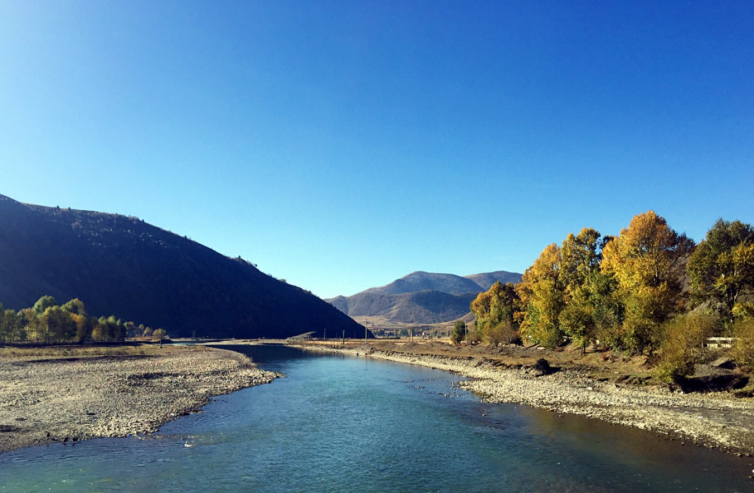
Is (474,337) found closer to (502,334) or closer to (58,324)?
(502,334)

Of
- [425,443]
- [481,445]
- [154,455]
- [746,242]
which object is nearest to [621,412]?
[481,445]

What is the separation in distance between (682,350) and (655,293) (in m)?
11.0

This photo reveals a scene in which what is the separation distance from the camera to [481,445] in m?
28.7

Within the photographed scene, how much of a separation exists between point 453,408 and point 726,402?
22709 millimetres

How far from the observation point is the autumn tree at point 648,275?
50.5 m

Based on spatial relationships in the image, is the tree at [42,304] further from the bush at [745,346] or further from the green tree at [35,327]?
the bush at [745,346]

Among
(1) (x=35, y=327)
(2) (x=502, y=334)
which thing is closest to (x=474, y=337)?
(2) (x=502, y=334)

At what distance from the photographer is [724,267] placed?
49.0m

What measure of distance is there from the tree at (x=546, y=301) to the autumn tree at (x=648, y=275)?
1399cm

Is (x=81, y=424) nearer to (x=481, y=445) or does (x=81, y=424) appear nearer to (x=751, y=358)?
(x=481, y=445)

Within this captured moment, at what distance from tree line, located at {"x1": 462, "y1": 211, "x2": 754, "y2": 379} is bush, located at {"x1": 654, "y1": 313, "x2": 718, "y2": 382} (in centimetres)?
10

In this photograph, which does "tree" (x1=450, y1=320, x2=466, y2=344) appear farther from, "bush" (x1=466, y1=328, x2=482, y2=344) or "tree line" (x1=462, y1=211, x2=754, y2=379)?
"tree line" (x1=462, y1=211, x2=754, y2=379)

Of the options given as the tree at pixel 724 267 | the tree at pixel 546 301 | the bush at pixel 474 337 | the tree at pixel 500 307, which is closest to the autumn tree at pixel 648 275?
the tree at pixel 724 267

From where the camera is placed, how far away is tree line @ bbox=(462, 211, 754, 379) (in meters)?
43.3
